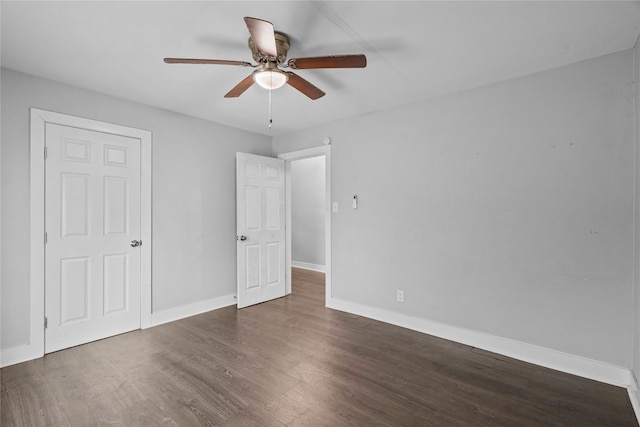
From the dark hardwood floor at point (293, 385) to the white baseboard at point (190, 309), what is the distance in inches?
10.7

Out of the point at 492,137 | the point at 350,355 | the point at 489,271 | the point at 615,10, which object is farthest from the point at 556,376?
the point at 615,10

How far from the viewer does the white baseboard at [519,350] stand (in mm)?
2262

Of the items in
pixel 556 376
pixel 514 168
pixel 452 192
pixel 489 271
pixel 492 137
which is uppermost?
pixel 492 137

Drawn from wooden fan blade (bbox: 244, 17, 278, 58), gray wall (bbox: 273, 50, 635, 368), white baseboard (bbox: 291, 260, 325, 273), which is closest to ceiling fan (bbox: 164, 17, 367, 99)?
wooden fan blade (bbox: 244, 17, 278, 58)

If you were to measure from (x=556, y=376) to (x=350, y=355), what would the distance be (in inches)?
64.1

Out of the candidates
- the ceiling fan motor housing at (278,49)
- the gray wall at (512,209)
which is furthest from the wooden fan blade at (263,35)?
the gray wall at (512,209)

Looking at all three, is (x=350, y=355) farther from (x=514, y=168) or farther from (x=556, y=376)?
(x=514, y=168)

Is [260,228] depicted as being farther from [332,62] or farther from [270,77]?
[332,62]

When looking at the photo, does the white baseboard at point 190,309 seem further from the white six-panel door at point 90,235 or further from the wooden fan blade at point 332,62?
the wooden fan blade at point 332,62

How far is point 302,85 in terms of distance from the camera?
2.32m

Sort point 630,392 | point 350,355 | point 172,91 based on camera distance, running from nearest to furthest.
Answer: point 630,392, point 350,355, point 172,91

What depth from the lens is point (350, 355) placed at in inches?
105

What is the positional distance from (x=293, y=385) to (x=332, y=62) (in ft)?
7.54

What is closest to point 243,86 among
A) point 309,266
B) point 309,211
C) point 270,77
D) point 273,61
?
point 270,77
